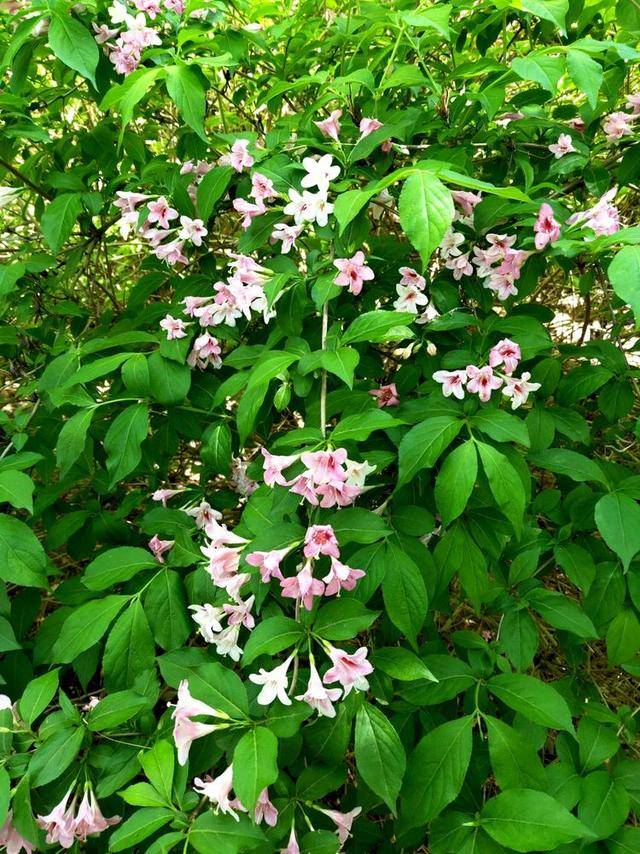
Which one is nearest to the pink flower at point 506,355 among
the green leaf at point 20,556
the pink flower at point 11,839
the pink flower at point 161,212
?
the pink flower at point 161,212

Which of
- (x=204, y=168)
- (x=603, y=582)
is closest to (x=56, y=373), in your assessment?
(x=204, y=168)

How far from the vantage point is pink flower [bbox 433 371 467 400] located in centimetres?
141

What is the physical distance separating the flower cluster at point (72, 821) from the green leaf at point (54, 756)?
6 cm

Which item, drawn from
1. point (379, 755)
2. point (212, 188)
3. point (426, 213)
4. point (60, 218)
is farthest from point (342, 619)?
point (60, 218)

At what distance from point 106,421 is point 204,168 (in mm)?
705

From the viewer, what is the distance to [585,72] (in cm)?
133

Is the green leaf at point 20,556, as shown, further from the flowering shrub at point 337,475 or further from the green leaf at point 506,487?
the green leaf at point 506,487

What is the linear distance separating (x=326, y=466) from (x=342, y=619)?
0.82 ft

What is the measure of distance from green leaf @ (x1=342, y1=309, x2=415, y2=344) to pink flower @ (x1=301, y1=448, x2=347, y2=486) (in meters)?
0.25

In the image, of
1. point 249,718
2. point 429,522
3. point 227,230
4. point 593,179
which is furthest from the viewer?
point 227,230

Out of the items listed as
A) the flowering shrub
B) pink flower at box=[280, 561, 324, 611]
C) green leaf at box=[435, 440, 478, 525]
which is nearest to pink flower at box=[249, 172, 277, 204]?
the flowering shrub

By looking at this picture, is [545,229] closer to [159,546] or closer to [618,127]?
[618,127]

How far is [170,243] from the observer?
5.79 feet

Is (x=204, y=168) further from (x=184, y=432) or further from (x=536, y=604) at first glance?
(x=536, y=604)
